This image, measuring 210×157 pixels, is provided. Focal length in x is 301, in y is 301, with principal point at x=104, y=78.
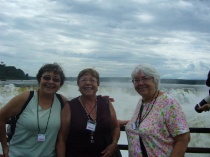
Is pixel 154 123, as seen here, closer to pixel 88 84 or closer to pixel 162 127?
pixel 162 127

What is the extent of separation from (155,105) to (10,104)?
4.72 feet

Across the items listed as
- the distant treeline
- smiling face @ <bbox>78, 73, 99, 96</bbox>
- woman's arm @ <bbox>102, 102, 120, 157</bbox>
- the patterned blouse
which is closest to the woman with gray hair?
the patterned blouse

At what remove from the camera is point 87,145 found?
3.05m

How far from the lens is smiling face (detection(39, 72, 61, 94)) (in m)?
3.12

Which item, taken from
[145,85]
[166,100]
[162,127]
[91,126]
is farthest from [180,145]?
[91,126]

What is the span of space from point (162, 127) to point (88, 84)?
2.96 ft

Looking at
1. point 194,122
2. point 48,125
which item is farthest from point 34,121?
point 194,122

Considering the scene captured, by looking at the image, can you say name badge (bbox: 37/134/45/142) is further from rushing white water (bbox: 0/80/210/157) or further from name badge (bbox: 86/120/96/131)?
rushing white water (bbox: 0/80/210/157)

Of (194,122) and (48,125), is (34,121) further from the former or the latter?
(194,122)

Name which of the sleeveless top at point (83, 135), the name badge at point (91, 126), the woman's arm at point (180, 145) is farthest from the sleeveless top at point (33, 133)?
the woman's arm at point (180, 145)

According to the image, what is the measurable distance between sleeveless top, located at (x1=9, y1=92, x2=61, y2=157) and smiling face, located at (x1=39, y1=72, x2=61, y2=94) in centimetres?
17

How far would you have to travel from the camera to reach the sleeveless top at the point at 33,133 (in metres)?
3.03

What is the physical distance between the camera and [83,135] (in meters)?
3.04

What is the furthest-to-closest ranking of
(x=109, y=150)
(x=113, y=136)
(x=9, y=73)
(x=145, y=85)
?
(x=9, y=73) < (x=113, y=136) < (x=109, y=150) < (x=145, y=85)
